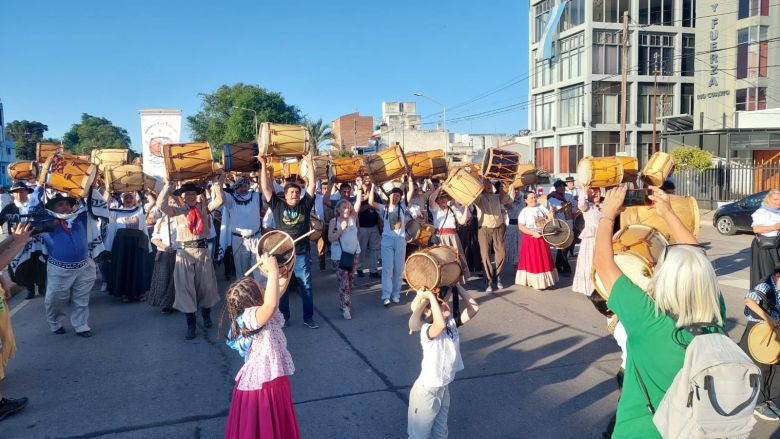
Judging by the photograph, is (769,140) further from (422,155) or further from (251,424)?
(251,424)

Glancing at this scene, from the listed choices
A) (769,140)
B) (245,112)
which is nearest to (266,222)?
(769,140)

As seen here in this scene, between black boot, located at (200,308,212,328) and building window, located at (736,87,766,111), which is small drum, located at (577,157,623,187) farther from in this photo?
building window, located at (736,87,766,111)

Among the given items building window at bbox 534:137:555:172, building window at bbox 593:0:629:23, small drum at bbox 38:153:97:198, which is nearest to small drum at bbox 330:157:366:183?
small drum at bbox 38:153:97:198

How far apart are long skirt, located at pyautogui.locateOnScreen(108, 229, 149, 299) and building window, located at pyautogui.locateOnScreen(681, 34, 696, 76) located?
40.1m

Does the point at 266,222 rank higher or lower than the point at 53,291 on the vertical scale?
higher

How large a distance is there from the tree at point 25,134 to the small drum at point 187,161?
225ft

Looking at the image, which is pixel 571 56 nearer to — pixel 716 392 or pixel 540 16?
pixel 540 16

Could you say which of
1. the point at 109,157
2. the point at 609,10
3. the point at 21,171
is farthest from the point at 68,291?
the point at 609,10

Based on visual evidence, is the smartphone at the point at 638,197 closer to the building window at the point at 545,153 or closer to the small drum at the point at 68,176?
the small drum at the point at 68,176

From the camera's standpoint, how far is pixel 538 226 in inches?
392

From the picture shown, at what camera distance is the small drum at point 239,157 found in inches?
302

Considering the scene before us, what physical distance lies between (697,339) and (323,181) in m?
12.3

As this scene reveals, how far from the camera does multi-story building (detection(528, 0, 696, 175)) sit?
38.8m

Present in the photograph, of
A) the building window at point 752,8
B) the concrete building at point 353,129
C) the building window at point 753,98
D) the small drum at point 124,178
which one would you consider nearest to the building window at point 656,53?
the building window at point 752,8
